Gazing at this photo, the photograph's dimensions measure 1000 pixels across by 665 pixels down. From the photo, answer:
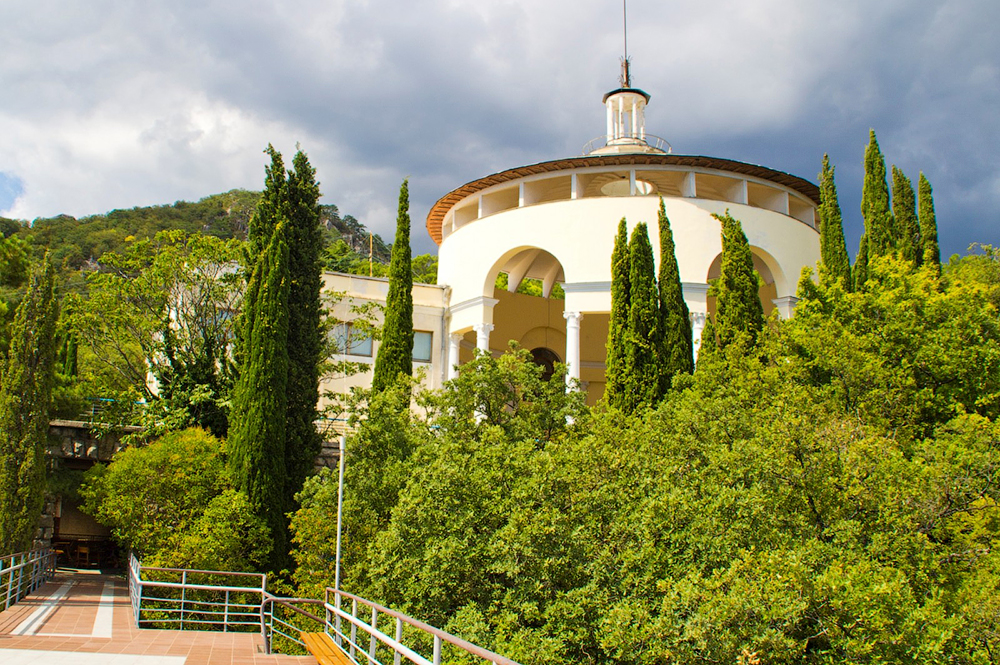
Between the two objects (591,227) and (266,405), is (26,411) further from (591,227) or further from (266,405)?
(591,227)

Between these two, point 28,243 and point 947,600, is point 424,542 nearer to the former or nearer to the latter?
point 947,600

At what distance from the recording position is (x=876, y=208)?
2605 cm

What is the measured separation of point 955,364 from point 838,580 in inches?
373

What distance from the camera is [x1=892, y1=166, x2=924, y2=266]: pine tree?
2678 centimetres

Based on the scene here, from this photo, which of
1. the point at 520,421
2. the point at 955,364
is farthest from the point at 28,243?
the point at 955,364

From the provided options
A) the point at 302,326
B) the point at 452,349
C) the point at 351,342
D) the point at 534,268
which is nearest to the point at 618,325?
the point at 302,326

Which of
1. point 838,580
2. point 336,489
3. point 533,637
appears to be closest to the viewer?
point 838,580

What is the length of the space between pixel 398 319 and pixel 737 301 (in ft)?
33.2

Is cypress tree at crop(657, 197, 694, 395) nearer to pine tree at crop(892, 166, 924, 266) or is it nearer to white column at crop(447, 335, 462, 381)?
pine tree at crop(892, 166, 924, 266)

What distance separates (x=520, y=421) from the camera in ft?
63.2

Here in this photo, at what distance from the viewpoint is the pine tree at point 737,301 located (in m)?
21.5

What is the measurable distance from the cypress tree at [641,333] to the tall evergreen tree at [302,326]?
8370 mm

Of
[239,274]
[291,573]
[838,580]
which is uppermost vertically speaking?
[239,274]

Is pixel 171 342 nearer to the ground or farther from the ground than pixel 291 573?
farther from the ground
